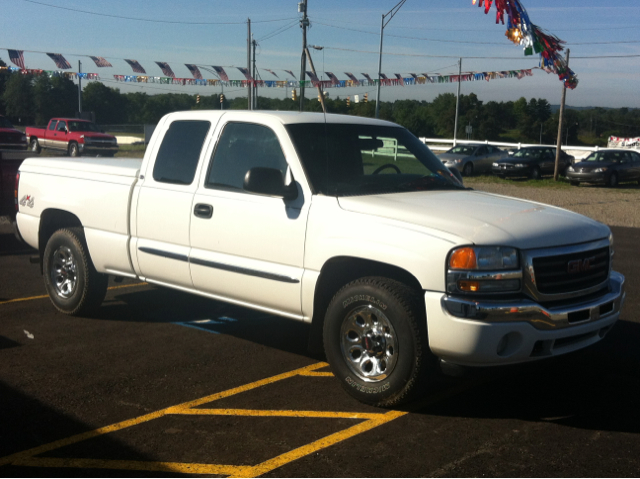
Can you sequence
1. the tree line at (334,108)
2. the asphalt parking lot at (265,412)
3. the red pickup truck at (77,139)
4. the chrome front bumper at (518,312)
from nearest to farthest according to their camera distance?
the asphalt parking lot at (265,412) → the chrome front bumper at (518,312) → the red pickup truck at (77,139) → the tree line at (334,108)

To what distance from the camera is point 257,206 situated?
530cm

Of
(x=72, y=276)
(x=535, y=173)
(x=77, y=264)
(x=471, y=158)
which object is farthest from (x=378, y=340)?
(x=471, y=158)

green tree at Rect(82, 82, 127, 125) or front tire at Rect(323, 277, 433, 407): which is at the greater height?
green tree at Rect(82, 82, 127, 125)

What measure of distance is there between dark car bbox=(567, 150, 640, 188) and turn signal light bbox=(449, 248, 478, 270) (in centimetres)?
2625

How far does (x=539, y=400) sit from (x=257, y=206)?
2.50 m

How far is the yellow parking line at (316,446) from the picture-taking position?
3779 millimetres

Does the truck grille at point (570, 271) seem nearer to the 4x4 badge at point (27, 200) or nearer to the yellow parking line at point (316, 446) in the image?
the yellow parking line at point (316, 446)

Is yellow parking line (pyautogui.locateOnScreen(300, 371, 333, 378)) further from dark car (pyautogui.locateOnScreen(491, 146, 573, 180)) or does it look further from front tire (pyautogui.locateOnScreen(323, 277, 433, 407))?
dark car (pyautogui.locateOnScreen(491, 146, 573, 180))

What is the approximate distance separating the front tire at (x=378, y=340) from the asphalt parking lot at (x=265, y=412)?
0.18 metres

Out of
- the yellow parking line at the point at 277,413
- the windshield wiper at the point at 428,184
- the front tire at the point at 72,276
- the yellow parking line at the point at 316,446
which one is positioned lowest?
the yellow parking line at the point at 277,413

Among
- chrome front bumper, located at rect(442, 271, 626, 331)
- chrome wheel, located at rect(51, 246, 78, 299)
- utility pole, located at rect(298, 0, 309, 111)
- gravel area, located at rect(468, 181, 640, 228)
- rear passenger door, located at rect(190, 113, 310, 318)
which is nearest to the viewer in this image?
chrome front bumper, located at rect(442, 271, 626, 331)

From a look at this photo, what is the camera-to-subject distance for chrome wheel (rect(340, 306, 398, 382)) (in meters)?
4.60

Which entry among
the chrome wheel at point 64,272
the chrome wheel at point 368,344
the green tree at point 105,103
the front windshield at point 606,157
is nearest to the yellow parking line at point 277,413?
the chrome wheel at point 368,344

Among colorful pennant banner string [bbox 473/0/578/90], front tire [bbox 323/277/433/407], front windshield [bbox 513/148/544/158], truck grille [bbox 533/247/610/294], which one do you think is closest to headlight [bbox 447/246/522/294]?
truck grille [bbox 533/247/610/294]
